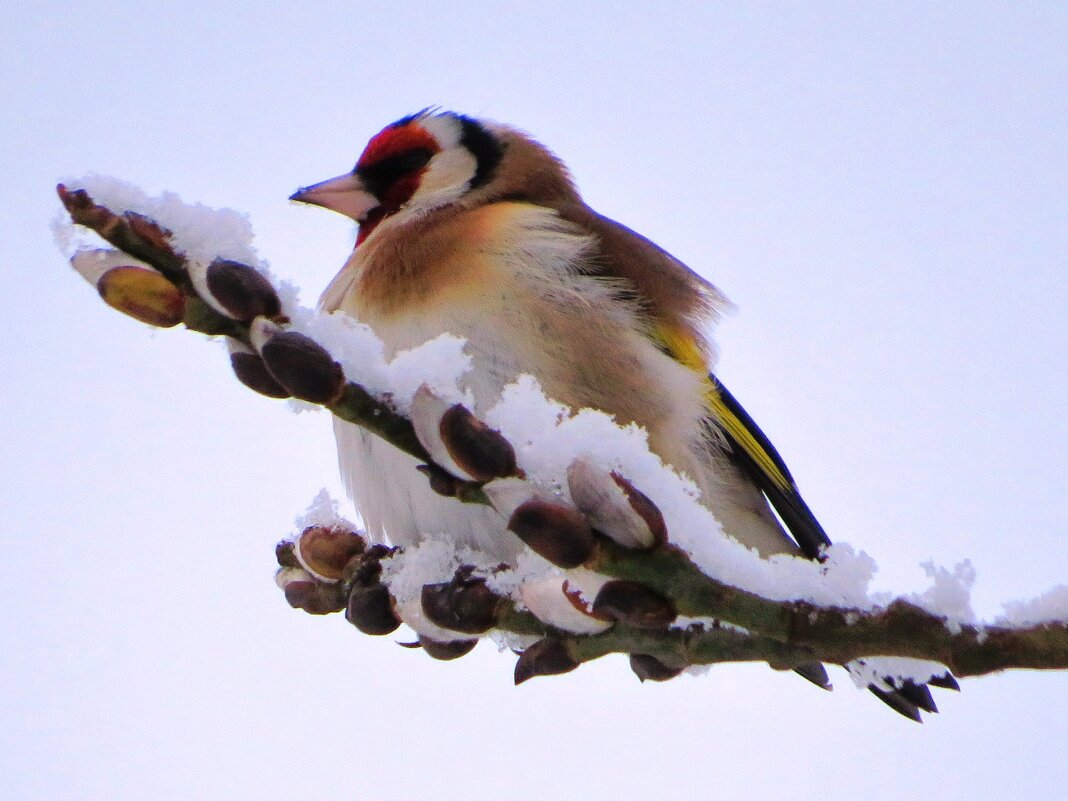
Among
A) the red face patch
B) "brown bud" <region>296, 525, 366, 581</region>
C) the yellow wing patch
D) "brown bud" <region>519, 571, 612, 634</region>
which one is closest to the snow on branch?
"brown bud" <region>519, 571, 612, 634</region>

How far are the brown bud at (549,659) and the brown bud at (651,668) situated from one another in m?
0.09

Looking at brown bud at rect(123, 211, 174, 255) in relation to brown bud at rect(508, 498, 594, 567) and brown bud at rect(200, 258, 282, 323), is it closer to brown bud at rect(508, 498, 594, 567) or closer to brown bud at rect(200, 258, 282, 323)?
brown bud at rect(200, 258, 282, 323)

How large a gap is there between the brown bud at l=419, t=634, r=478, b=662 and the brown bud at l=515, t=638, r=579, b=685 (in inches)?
6.8

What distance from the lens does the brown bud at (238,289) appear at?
41.4 inches

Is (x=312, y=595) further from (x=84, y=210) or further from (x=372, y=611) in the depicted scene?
(x=84, y=210)

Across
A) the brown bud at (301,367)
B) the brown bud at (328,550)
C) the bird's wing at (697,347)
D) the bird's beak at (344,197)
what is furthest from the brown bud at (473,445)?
the bird's beak at (344,197)

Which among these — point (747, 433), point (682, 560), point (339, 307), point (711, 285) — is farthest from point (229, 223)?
point (711, 285)

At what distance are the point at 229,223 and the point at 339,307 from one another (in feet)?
5.87

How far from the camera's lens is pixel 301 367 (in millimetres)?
1041

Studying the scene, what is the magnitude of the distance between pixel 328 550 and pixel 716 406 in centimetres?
147

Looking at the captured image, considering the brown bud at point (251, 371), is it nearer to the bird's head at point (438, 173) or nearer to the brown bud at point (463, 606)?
the brown bud at point (463, 606)

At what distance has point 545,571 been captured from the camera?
62.4 inches

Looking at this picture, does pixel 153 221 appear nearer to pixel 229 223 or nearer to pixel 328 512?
pixel 229 223

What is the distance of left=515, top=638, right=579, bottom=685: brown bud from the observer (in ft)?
4.97
